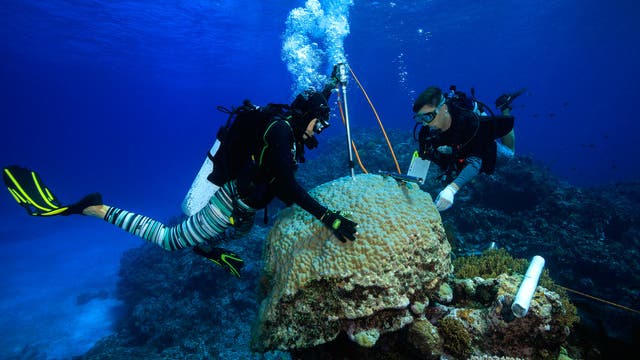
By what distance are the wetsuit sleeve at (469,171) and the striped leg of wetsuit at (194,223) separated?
3083mm

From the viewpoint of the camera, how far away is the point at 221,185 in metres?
3.75

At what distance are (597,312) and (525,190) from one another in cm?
898

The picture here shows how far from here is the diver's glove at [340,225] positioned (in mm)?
2830

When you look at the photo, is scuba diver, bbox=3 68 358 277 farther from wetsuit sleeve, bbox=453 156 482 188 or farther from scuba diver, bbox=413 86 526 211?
wetsuit sleeve, bbox=453 156 482 188

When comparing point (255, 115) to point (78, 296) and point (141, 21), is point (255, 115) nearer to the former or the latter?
point (78, 296)

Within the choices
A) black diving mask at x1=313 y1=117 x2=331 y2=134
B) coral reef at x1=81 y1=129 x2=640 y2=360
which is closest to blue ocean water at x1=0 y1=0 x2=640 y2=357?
coral reef at x1=81 y1=129 x2=640 y2=360

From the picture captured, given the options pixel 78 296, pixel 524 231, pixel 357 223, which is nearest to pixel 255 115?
pixel 357 223

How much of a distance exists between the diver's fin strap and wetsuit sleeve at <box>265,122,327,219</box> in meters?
3.19

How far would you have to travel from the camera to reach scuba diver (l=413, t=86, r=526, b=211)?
4570mm

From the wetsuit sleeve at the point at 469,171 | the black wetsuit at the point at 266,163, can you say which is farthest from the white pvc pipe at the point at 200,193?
the wetsuit sleeve at the point at 469,171

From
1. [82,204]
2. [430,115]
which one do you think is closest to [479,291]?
[430,115]

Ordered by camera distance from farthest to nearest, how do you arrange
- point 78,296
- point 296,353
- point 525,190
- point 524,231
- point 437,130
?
point 78,296, point 525,190, point 524,231, point 437,130, point 296,353

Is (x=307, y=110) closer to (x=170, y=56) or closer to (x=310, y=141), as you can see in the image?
(x=310, y=141)

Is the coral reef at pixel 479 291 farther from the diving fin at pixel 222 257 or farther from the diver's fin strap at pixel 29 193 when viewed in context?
the diver's fin strap at pixel 29 193
